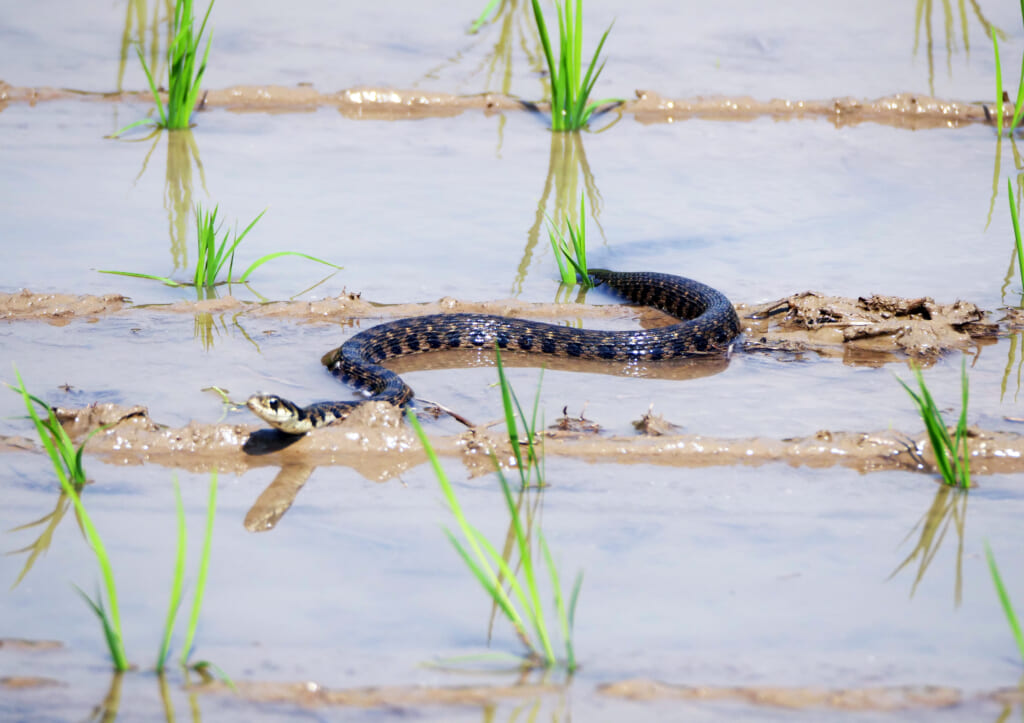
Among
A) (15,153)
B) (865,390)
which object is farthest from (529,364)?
(15,153)

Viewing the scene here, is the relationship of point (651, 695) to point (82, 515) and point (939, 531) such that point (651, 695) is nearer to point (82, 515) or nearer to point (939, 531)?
point (939, 531)

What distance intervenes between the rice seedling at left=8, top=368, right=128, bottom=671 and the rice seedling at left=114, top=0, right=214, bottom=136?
16.8 ft

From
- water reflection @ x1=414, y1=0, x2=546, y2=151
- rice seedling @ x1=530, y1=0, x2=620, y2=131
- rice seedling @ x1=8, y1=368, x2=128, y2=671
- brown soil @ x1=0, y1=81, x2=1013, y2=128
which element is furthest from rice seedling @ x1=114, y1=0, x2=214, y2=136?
rice seedling @ x1=8, y1=368, x2=128, y2=671

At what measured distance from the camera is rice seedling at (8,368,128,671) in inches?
125

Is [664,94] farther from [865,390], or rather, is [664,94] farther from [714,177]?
[865,390]

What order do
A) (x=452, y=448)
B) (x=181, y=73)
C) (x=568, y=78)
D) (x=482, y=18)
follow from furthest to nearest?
(x=482, y=18) < (x=568, y=78) < (x=181, y=73) < (x=452, y=448)

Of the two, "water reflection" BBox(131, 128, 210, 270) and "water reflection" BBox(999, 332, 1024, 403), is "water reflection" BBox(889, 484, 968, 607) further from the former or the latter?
"water reflection" BBox(131, 128, 210, 270)

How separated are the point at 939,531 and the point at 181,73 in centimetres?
803

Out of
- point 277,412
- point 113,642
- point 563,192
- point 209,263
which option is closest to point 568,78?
point 563,192

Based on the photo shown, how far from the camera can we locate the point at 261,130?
409 inches

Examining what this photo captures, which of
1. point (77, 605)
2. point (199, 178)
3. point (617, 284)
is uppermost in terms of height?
point (199, 178)

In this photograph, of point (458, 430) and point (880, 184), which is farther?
point (880, 184)

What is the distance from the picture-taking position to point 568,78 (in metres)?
9.90

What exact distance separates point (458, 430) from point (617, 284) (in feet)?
9.00
